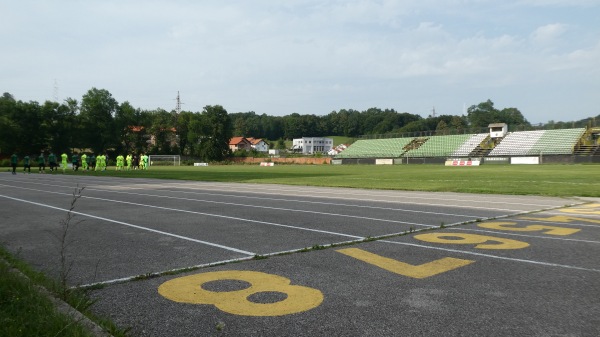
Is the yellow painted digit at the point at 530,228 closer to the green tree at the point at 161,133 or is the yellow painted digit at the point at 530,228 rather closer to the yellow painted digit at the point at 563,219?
the yellow painted digit at the point at 563,219

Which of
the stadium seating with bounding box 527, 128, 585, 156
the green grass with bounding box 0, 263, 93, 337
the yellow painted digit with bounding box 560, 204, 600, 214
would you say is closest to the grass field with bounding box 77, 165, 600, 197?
the yellow painted digit with bounding box 560, 204, 600, 214

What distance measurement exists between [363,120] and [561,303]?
18196 cm

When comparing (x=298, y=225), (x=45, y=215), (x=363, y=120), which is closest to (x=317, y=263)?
(x=298, y=225)

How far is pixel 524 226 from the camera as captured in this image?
9.32 m

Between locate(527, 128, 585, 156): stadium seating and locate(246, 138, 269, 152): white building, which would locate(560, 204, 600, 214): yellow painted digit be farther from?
locate(246, 138, 269, 152): white building

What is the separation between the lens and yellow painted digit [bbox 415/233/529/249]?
282 inches

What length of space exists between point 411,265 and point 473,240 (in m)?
2.36

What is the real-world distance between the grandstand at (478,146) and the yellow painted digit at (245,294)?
63.8 meters

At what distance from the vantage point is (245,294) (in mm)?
4656

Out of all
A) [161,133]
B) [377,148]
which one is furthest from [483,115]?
[161,133]

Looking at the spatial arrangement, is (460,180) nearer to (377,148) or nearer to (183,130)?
(377,148)

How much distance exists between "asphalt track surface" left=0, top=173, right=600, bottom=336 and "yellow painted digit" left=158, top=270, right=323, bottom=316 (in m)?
0.02

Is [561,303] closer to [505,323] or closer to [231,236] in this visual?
[505,323]

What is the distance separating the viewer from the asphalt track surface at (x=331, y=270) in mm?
3885
